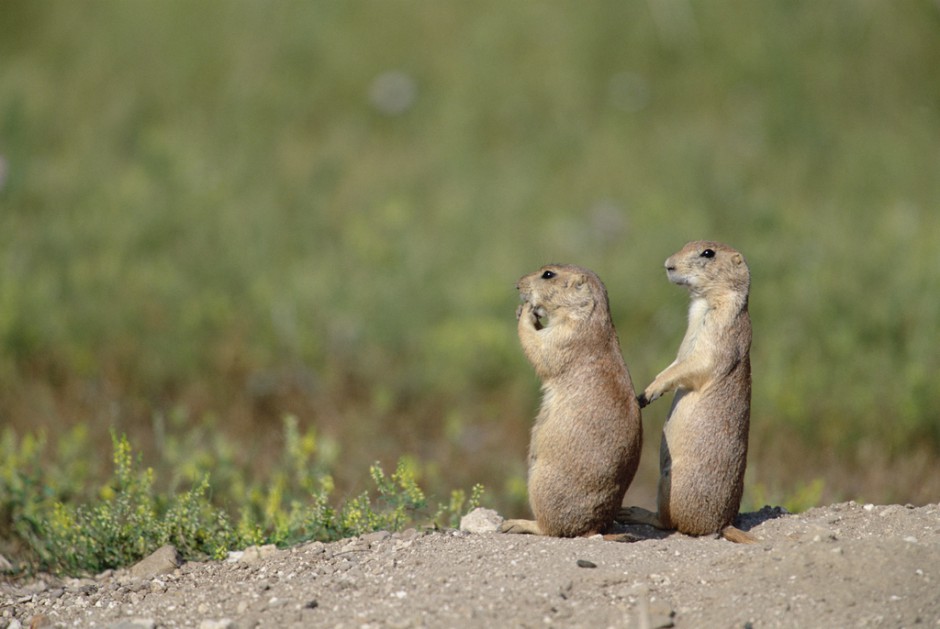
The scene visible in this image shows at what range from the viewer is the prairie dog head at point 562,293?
4.86 metres

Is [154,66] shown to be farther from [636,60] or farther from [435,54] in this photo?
[636,60]

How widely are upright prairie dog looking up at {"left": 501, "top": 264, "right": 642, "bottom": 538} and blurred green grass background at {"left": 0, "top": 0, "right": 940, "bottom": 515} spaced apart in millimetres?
2002

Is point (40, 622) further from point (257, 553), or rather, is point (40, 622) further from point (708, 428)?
point (708, 428)

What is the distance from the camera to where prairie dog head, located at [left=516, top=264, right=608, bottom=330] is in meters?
4.86

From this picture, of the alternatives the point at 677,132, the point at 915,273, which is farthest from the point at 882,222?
the point at 677,132

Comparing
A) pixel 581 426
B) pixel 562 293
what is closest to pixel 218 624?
pixel 581 426

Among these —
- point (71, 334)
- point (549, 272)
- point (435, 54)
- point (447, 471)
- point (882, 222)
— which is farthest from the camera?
point (435, 54)

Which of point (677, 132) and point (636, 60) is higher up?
point (636, 60)

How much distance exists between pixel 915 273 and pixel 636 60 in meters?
5.14

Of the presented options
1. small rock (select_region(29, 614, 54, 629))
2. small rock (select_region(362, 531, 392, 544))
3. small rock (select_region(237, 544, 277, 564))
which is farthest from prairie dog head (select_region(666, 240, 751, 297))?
small rock (select_region(29, 614, 54, 629))

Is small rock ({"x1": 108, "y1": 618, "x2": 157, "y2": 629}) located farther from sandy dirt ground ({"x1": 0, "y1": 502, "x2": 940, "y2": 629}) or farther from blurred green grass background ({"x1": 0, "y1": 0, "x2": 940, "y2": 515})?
blurred green grass background ({"x1": 0, "y1": 0, "x2": 940, "y2": 515})

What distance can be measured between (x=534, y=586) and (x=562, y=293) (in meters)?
1.34

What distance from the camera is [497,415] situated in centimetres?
820

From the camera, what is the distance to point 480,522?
5.04 metres
